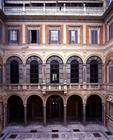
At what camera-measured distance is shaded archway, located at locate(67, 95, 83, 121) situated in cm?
3375

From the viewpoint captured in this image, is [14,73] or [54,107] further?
[54,107]

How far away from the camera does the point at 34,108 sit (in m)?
33.6

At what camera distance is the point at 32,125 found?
30.1 metres

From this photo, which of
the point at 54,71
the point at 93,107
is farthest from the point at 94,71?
the point at 93,107

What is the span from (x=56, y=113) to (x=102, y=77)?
9.02 metres

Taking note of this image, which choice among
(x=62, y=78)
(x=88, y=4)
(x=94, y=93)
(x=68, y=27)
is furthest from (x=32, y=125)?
(x=88, y=4)

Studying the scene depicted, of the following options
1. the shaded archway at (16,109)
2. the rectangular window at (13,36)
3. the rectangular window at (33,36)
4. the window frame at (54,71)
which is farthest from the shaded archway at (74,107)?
the rectangular window at (13,36)

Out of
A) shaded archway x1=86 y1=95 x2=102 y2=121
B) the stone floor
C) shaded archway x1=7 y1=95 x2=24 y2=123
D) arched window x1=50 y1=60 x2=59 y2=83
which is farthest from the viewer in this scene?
shaded archway x1=86 y1=95 x2=102 y2=121

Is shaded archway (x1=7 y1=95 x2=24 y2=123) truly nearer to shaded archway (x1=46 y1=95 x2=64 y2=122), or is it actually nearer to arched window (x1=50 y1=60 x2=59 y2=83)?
shaded archway (x1=46 y1=95 x2=64 y2=122)

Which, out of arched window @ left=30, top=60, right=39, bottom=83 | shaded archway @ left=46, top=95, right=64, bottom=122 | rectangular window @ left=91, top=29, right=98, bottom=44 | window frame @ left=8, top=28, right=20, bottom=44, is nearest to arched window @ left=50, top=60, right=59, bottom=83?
arched window @ left=30, top=60, right=39, bottom=83

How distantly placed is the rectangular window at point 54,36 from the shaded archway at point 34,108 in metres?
8.72

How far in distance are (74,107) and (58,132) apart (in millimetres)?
7328

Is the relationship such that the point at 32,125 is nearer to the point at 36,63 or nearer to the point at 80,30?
the point at 36,63

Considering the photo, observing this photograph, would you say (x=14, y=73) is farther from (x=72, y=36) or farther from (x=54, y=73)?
(x=72, y=36)
